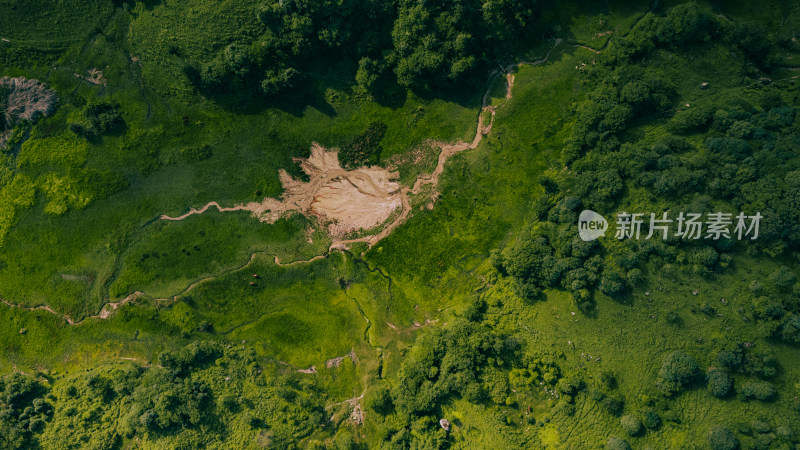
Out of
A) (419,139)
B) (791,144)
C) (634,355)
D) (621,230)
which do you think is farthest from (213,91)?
(791,144)

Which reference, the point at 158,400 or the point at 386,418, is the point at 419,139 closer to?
the point at 386,418

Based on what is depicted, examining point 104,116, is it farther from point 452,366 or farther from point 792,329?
point 792,329

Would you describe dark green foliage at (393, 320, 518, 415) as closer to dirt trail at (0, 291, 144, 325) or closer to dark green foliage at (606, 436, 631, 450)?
dark green foliage at (606, 436, 631, 450)

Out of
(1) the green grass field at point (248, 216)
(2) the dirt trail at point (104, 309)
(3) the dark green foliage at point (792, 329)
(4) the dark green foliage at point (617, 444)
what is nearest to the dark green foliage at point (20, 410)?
(1) the green grass field at point (248, 216)

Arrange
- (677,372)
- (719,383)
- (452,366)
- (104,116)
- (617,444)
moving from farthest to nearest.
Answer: (104,116) → (452,366) → (617,444) → (677,372) → (719,383)

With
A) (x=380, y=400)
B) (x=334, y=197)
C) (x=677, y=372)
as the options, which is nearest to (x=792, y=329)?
(x=677, y=372)
